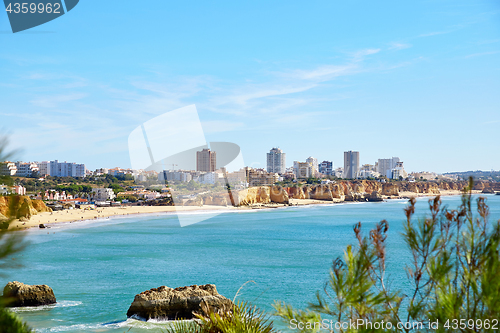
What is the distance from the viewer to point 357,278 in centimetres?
351

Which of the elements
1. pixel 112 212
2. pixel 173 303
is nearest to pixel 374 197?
pixel 112 212

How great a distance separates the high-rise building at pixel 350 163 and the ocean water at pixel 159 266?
109 meters

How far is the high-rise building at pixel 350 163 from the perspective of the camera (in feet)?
478

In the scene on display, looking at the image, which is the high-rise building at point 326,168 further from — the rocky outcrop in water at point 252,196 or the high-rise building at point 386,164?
the rocky outcrop in water at point 252,196

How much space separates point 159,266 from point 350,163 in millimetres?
134389

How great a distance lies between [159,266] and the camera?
20312 millimetres

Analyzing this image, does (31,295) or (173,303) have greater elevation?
(173,303)

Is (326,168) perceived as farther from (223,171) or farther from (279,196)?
(223,171)

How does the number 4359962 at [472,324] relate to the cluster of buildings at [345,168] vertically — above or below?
below

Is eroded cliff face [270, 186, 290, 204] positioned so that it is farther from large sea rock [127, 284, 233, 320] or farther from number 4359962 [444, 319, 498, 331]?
number 4359962 [444, 319, 498, 331]

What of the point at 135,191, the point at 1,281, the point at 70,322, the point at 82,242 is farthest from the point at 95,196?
the point at 70,322

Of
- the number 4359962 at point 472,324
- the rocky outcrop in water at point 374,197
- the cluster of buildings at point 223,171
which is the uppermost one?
the cluster of buildings at point 223,171

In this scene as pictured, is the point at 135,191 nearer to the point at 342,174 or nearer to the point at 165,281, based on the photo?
the point at 165,281

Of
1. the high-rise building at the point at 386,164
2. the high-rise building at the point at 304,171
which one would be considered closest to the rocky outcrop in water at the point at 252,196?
the high-rise building at the point at 304,171
